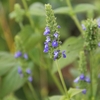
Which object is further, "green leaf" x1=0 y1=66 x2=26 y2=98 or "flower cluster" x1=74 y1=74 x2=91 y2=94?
"green leaf" x1=0 y1=66 x2=26 y2=98

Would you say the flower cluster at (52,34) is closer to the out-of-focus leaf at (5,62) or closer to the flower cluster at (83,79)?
the flower cluster at (83,79)

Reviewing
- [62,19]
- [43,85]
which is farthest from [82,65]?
[62,19]

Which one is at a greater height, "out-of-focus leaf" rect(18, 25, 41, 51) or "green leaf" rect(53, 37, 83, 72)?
"out-of-focus leaf" rect(18, 25, 41, 51)

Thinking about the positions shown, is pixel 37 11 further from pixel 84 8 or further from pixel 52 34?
pixel 52 34

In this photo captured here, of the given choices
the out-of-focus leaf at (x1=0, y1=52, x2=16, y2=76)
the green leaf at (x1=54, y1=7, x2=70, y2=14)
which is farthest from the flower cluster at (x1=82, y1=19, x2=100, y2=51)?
the out-of-focus leaf at (x1=0, y1=52, x2=16, y2=76)

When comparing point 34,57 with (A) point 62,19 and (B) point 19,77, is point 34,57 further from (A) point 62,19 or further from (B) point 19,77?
(A) point 62,19

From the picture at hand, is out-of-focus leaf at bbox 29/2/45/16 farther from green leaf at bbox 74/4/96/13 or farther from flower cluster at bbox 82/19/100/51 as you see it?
flower cluster at bbox 82/19/100/51

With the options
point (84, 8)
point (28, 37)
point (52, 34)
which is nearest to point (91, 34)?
point (52, 34)

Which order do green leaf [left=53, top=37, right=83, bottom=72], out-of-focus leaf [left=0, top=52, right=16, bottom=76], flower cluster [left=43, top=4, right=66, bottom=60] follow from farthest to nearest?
out-of-focus leaf [left=0, top=52, right=16, bottom=76] → green leaf [left=53, top=37, right=83, bottom=72] → flower cluster [left=43, top=4, right=66, bottom=60]
